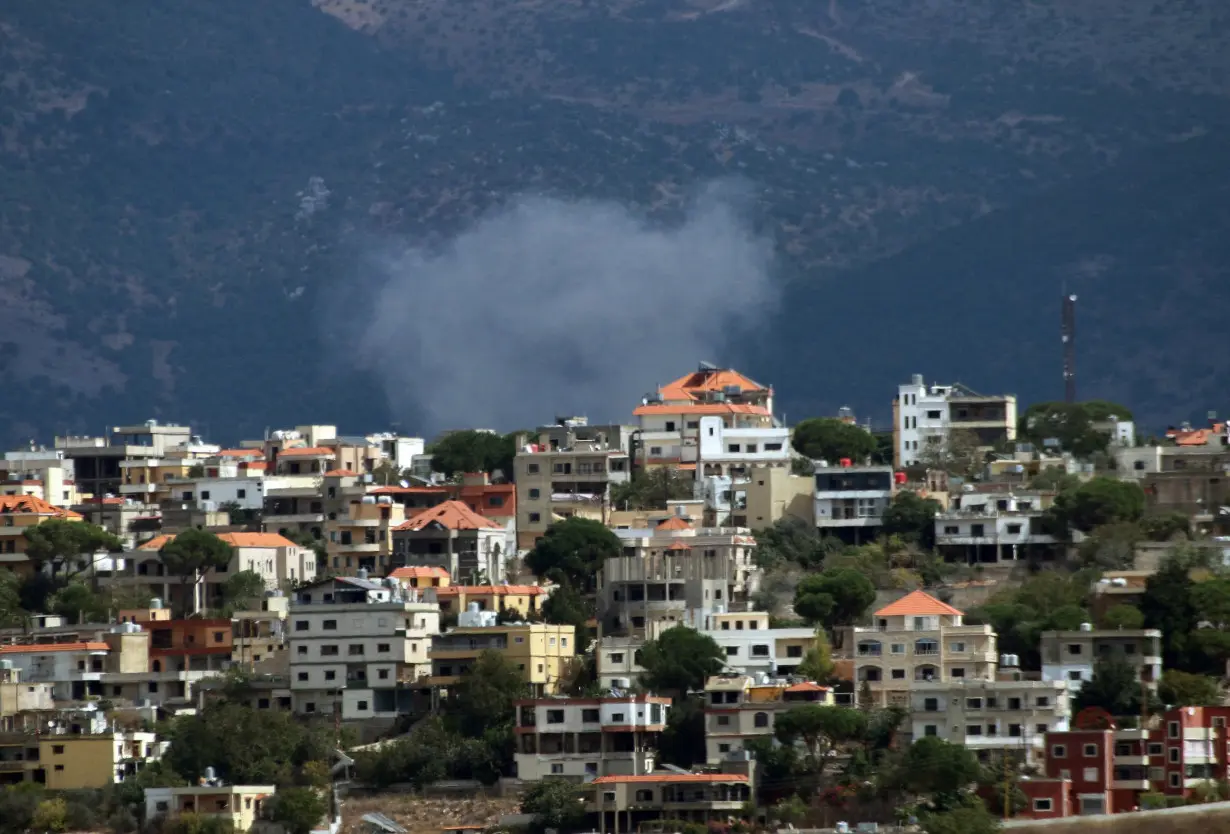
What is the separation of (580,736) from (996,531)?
18.1 metres

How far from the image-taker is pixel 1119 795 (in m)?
81.6

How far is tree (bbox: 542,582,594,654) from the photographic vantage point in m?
92.6

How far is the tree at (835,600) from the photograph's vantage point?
305 feet

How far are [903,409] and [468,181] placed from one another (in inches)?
2901

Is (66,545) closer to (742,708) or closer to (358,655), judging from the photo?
(358,655)

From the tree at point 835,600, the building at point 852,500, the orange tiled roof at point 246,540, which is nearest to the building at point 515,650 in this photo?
the tree at point 835,600

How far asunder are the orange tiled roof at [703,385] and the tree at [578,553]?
20.6 m

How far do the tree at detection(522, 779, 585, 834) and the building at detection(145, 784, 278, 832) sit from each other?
5922 millimetres

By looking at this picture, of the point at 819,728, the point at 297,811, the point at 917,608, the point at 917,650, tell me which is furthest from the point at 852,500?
the point at 297,811

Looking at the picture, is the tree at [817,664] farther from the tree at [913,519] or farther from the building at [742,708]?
the tree at [913,519]

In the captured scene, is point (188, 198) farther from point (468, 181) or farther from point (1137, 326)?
point (1137, 326)

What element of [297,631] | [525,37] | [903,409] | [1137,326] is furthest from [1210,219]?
[297,631]

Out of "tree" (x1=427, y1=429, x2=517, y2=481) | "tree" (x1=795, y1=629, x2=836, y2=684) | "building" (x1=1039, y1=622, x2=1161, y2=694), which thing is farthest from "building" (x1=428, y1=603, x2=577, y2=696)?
"tree" (x1=427, y1=429, x2=517, y2=481)

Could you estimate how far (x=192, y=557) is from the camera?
330 feet
